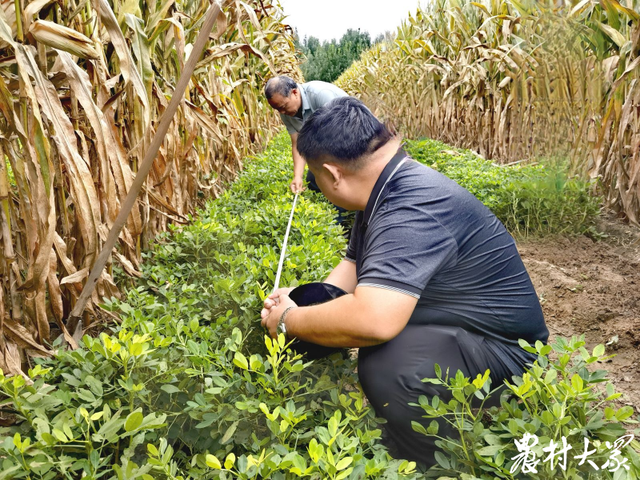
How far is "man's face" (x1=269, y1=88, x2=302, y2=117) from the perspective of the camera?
15.7 feet

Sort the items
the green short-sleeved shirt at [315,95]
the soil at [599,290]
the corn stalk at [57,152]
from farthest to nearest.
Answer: the green short-sleeved shirt at [315,95] < the soil at [599,290] < the corn stalk at [57,152]

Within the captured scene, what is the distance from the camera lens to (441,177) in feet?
5.85

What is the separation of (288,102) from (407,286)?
148 inches

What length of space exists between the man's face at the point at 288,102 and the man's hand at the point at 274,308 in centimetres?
333

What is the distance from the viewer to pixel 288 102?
4.85m

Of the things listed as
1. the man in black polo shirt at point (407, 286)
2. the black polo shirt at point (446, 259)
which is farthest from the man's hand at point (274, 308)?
the black polo shirt at point (446, 259)

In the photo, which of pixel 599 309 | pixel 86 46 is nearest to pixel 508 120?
pixel 599 309

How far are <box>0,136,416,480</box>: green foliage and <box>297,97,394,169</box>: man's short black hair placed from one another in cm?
64

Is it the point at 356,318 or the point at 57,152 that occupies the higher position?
the point at 57,152

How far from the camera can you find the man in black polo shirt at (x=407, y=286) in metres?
1.52

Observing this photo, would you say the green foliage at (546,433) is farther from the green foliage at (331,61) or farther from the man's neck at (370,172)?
the green foliage at (331,61)

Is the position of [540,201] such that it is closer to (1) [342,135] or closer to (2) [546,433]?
(1) [342,135]

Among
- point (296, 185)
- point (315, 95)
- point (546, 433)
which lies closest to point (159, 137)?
point (546, 433)

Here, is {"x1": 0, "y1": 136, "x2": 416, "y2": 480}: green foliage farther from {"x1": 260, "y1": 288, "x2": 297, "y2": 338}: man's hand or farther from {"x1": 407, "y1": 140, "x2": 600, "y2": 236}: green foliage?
{"x1": 407, "y1": 140, "x2": 600, "y2": 236}: green foliage
